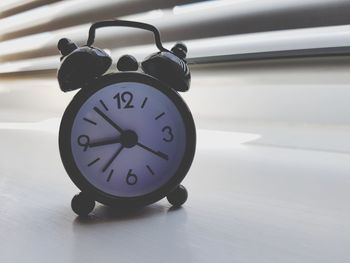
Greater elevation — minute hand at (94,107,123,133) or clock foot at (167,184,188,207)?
minute hand at (94,107,123,133)

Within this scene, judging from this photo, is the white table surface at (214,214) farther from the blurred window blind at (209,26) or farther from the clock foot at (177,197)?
the blurred window blind at (209,26)

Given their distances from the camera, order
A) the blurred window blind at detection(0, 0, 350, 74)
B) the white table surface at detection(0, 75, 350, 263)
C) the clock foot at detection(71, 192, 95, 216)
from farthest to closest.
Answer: the blurred window blind at detection(0, 0, 350, 74), the clock foot at detection(71, 192, 95, 216), the white table surface at detection(0, 75, 350, 263)

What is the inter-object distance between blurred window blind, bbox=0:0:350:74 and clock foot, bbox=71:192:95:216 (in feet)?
2.37

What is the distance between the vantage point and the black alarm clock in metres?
0.53

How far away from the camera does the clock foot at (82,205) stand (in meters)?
0.52

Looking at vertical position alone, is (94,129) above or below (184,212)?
above

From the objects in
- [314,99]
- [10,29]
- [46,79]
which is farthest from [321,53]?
[10,29]

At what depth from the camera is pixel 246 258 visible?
40 centimetres

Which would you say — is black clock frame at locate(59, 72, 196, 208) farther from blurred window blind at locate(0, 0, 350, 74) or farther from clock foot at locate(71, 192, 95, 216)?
blurred window blind at locate(0, 0, 350, 74)

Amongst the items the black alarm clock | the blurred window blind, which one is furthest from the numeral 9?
the blurred window blind

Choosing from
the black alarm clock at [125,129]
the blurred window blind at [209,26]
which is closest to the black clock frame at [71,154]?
the black alarm clock at [125,129]

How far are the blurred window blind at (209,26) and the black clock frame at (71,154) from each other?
0.60 m

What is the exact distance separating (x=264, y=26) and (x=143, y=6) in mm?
537

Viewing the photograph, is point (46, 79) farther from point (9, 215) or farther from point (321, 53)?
point (9, 215)
